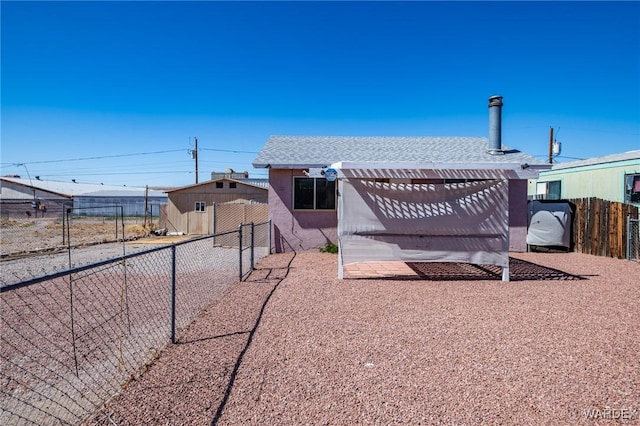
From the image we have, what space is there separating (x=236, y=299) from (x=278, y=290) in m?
0.87

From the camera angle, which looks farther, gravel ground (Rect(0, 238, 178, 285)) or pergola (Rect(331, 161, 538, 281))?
gravel ground (Rect(0, 238, 178, 285))

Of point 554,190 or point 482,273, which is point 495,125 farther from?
point 554,190

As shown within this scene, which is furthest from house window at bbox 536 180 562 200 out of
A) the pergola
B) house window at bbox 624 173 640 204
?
the pergola

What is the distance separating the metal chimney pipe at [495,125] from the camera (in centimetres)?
1215

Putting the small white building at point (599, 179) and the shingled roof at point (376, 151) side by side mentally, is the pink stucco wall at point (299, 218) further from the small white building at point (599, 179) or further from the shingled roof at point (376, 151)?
the small white building at point (599, 179)

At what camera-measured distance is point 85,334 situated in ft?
→ 14.0

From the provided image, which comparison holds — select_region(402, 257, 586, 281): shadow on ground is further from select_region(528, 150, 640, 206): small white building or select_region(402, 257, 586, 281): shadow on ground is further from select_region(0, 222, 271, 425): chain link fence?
select_region(528, 150, 640, 206): small white building

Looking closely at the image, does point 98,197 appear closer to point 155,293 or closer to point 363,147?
point 363,147

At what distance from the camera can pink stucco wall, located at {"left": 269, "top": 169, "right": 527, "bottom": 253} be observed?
11.8 meters

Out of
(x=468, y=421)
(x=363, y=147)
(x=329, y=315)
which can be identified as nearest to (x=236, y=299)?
(x=329, y=315)

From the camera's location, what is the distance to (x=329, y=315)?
5.27 meters

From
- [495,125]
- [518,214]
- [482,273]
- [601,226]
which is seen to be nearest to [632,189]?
[601,226]

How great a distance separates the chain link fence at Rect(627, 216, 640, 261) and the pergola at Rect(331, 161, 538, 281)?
16.8 ft

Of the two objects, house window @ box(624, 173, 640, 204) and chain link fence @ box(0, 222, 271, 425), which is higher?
house window @ box(624, 173, 640, 204)
